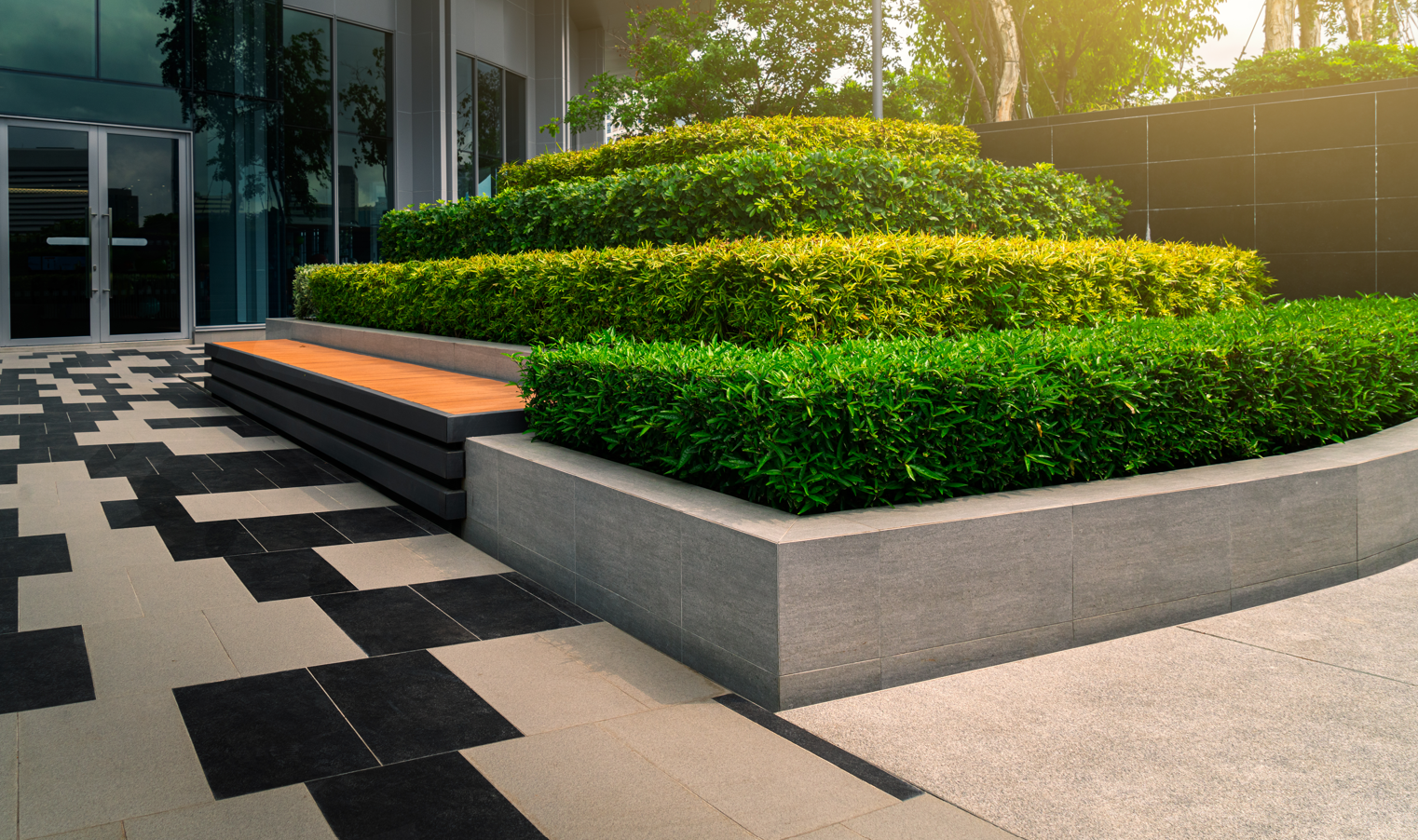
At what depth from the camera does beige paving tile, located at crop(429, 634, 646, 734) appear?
316 cm

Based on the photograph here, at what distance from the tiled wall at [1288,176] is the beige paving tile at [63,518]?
36.9ft

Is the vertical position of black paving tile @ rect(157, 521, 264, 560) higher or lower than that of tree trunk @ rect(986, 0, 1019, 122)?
lower

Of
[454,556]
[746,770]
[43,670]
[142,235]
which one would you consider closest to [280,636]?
[43,670]

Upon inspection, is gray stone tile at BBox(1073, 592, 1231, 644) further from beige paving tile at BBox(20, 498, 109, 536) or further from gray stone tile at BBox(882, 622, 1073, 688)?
beige paving tile at BBox(20, 498, 109, 536)

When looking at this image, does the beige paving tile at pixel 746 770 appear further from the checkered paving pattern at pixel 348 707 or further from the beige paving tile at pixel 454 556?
the beige paving tile at pixel 454 556

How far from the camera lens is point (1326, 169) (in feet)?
35.6

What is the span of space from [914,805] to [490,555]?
3000 mm

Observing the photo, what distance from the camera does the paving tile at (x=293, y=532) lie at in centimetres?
527

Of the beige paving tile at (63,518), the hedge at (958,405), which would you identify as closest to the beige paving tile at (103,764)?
the hedge at (958,405)

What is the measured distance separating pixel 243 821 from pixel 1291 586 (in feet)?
13.6

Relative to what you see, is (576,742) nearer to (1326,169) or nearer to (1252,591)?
(1252,591)

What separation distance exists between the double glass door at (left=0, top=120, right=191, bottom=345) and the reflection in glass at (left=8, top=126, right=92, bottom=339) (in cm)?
1

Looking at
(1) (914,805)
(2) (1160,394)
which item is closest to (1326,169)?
(2) (1160,394)

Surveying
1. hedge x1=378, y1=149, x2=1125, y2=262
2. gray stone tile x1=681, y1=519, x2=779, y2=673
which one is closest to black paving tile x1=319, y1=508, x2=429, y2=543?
gray stone tile x1=681, y1=519, x2=779, y2=673
